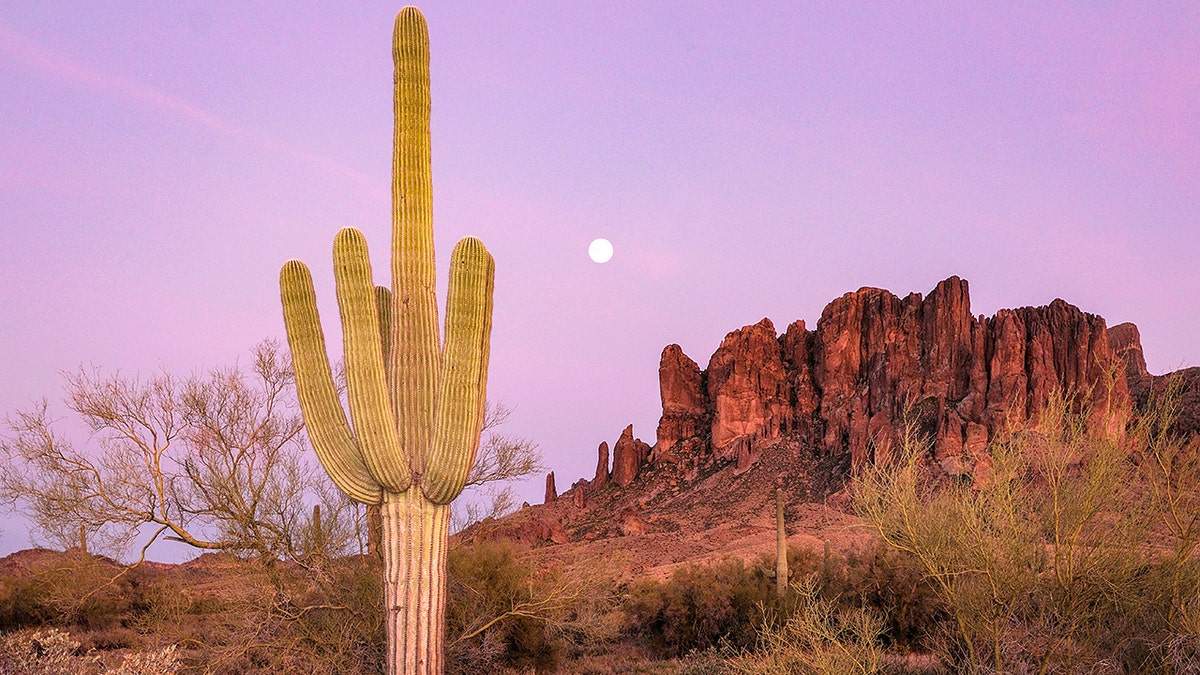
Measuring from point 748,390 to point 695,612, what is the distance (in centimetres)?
4345

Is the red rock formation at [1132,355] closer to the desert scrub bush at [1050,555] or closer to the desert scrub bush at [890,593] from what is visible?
the desert scrub bush at [890,593]

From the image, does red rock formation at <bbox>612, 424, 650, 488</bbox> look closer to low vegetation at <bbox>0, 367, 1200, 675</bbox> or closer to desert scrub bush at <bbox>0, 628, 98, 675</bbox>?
low vegetation at <bbox>0, 367, 1200, 675</bbox>

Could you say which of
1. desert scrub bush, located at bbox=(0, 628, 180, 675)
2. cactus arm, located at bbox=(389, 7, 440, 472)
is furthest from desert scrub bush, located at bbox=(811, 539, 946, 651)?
desert scrub bush, located at bbox=(0, 628, 180, 675)

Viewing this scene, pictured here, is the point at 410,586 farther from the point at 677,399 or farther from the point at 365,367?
the point at 677,399

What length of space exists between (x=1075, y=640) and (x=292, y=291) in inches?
309

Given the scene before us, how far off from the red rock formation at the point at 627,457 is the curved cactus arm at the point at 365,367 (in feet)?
162

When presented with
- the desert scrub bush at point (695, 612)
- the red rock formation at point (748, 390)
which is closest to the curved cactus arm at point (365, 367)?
the desert scrub bush at point (695, 612)

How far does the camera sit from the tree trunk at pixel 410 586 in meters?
8.51

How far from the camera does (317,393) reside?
8820mm

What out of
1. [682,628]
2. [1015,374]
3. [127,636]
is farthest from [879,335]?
[127,636]

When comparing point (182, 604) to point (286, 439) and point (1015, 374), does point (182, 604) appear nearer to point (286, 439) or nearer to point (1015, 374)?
point (286, 439)

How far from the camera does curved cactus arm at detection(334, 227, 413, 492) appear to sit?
8.34m

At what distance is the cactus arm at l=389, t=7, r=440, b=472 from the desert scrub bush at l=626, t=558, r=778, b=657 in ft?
31.2

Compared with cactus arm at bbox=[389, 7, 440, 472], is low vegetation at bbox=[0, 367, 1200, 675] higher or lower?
lower
